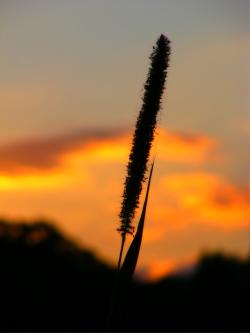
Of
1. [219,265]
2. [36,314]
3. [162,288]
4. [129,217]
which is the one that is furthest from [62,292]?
[129,217]

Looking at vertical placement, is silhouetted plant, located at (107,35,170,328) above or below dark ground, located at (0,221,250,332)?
below

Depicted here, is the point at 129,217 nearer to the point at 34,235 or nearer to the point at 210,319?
the point at 34,235

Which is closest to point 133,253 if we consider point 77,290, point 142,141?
point 142,141

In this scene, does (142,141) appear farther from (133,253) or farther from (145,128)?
(133,253)

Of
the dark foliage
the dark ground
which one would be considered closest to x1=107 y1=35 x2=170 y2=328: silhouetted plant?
the dark foliage

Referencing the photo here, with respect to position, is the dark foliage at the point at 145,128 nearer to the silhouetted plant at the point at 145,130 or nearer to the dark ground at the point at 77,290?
the silhouetted plant at the point at 145,130

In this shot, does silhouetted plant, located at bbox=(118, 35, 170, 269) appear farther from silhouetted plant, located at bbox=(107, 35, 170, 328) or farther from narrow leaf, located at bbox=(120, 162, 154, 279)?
narrow leaf, located at bbox=(120, 162, 154, 279)

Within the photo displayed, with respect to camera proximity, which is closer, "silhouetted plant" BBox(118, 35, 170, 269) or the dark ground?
"silhouetted plant" BBox(118, 35, 170, 269)

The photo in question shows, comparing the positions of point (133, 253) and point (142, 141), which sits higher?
point (142, 141)
